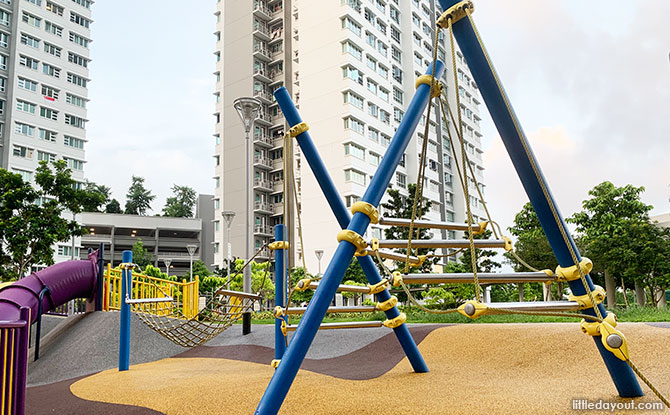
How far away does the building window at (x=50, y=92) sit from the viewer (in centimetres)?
4541

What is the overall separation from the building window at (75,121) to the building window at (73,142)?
140 centimetres

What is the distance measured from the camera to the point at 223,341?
9516 mm

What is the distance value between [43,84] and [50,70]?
1864mm

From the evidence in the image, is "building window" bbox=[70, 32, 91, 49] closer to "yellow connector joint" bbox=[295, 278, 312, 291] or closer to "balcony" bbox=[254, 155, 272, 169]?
"balcony" bbox=[254, 155, 272, 169]

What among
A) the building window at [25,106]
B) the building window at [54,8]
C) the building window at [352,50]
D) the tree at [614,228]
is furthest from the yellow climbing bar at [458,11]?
the building window at [54,8]

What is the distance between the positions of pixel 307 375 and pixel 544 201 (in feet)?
11.0

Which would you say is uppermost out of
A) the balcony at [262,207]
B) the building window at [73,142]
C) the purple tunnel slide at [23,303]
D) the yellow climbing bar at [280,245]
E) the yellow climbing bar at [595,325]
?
the building window at [73,142]

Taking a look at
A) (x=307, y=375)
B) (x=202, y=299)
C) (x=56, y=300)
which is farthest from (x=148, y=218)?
(x=307, y=375)

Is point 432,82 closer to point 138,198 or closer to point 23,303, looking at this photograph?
point 23,303

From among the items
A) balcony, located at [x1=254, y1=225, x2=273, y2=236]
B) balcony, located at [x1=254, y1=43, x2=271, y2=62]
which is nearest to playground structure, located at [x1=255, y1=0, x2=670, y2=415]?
balcony, located at [x1=254, y1=225, x2=273, y2=236]

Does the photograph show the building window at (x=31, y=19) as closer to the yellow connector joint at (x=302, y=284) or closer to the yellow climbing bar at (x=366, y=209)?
the yellow connector joint at (x=302, y=284)

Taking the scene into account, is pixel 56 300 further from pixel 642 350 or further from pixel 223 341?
pixel 642 350

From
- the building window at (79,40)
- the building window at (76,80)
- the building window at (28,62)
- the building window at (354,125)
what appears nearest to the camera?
the building window at (354,125)

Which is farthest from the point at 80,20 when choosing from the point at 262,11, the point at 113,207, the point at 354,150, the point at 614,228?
the point at 614,228
